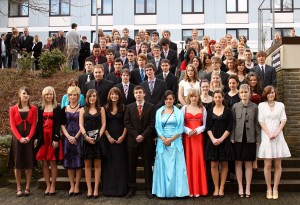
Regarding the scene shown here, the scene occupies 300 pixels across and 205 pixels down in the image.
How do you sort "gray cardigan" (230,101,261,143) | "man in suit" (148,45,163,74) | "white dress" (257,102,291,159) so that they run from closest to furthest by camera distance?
"white dress" (257,102,291,159) → "gray cardigan" (230,101,261,143) → "man in suit" (148,45,163,74)

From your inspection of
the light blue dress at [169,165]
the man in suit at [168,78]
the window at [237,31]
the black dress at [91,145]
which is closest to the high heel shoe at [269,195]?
the light blue dress at [169,165]

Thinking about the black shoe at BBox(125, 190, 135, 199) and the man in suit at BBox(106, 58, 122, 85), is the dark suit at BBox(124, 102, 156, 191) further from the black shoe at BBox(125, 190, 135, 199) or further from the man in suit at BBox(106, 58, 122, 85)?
the man in suit at BBox(106, 58, 122, 85)

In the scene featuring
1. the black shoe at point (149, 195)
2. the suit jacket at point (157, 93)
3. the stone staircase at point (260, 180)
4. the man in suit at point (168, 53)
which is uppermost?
the man in suit at point (168, 53)

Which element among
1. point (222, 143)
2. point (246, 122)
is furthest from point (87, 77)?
point (246, 122)

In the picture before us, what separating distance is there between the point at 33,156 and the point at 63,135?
2.34ft

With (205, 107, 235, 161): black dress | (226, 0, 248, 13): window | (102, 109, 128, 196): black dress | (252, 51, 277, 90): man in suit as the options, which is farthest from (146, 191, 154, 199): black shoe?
(226, 0, 248, 13): window

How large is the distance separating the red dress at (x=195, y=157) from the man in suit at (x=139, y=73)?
2.04 m

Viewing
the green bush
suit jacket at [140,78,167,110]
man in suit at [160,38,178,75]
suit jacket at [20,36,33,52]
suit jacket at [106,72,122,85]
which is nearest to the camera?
suit jacket at [140,78,167,110]

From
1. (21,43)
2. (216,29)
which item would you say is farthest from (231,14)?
(21,43)

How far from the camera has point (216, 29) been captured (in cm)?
3481

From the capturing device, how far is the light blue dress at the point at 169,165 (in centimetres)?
805

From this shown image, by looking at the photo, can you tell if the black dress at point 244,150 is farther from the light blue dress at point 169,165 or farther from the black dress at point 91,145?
the black dress at point 91,145

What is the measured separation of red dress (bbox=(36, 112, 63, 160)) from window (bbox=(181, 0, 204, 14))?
2809 cm

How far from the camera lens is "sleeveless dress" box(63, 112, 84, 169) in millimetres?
8188
